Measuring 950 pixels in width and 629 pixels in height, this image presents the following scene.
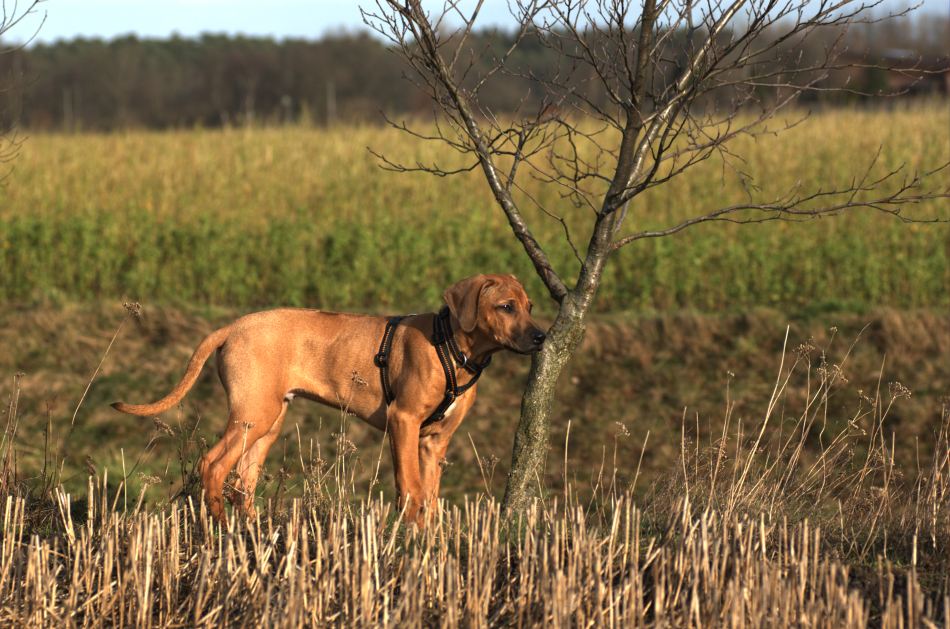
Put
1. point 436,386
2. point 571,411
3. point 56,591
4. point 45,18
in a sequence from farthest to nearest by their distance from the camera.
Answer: point 571,411 → point 45,18 → point 436,386 → point 56,591

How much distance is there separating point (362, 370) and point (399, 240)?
8.85 metres

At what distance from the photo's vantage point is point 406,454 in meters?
6.39

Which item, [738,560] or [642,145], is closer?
[738,560]

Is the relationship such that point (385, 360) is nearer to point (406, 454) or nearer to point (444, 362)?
point (444, 362)

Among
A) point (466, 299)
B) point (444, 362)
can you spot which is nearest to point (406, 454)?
point (444, 362)

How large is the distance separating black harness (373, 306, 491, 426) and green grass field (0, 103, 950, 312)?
7235 mm

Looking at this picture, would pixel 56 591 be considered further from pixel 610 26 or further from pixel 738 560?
pixel 610 26

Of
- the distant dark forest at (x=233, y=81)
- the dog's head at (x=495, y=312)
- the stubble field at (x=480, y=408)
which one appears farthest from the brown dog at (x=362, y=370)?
the distant dark forest at (x=233, y=81)

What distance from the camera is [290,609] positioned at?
420cm

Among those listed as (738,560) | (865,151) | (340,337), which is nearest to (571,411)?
(340,337)

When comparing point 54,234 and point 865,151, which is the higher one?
point 865,151

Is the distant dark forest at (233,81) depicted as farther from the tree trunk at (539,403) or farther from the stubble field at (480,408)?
the tree trunk at (539,403)

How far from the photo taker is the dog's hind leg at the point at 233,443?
252 inches

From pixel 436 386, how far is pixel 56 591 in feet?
7.76
